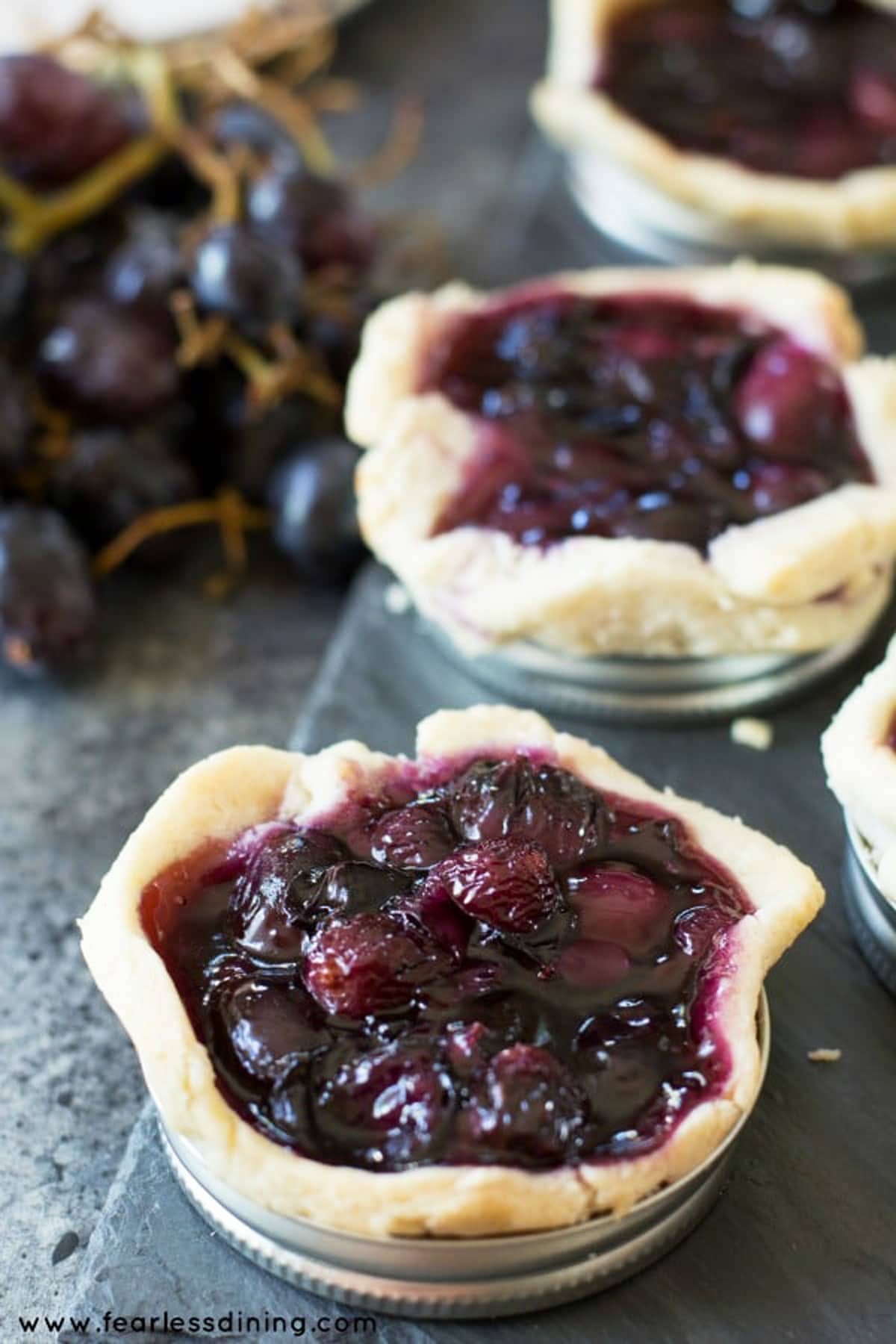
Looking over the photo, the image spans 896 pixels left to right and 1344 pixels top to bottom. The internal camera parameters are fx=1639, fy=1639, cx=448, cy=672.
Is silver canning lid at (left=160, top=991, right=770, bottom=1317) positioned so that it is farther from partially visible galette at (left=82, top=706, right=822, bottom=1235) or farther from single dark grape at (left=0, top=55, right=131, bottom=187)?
single dark grape at (left=0, top=55, right=131, bottom=187)

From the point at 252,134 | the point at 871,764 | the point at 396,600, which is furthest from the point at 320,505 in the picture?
the point at 871,764

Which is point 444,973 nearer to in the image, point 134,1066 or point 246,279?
point 134,1066

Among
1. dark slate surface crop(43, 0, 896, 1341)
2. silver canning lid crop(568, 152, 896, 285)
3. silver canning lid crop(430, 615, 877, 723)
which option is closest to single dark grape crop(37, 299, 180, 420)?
dark slate surface crop(43, 0, 896, 1341)

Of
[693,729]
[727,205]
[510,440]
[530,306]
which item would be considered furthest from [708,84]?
[693,729]

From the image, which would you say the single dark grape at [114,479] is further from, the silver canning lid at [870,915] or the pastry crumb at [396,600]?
the silver canning lid at [870,915]

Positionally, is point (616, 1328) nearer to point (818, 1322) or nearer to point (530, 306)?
point (818, 1322)
